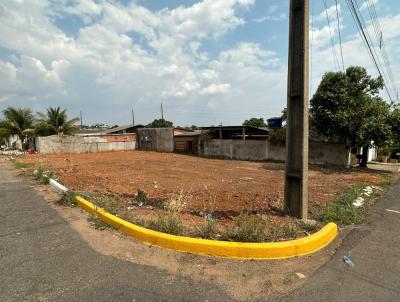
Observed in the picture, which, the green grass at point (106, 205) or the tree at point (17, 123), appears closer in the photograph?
the green grass at point (106, 205)

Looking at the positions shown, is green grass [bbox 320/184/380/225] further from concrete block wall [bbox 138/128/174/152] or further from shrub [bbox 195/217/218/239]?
concrete block wall [bbox 138/128/174/152]

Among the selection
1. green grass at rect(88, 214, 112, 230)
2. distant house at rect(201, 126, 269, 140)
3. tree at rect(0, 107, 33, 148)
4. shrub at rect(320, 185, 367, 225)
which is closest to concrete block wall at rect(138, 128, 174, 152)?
distant house at rect(201, 126, 269, 140)

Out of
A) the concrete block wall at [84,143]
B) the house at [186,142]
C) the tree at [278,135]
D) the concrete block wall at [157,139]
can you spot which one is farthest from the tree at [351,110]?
the concrete block wall at [84,143]

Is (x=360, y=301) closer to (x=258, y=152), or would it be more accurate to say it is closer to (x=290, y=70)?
(x=290, y=70)

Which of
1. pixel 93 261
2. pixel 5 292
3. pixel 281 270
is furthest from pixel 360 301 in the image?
pixel 5 292

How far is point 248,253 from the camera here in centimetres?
378

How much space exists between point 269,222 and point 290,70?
281 cm

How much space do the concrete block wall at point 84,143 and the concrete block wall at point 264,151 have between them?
34.6 feet

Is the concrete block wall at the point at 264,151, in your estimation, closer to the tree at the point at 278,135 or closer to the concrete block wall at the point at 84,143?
the tree at the point at 278,135

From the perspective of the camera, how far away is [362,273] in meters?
3.46

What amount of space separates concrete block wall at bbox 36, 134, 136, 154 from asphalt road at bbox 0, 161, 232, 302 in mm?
24587

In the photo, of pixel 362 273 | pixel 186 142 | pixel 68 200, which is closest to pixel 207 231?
pixel 362 273

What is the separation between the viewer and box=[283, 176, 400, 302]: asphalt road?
2.96 meters

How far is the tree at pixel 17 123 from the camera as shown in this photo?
2809 centimetres
